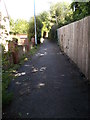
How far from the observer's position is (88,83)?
20.2 feet

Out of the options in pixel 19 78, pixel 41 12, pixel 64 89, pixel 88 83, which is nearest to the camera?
pixel 64 89

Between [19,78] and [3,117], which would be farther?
[19,78]

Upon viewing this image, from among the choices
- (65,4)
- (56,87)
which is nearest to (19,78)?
(56,87)

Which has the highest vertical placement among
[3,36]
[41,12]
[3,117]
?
[41,12]

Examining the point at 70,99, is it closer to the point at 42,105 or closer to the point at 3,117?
the point at 42,105

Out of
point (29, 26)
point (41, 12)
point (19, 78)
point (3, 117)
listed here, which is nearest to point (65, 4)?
point (41, 12)

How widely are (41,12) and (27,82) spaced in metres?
33.2

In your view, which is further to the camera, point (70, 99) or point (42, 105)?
point (70, 99)

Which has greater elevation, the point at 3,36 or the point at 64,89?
the point at 3,36

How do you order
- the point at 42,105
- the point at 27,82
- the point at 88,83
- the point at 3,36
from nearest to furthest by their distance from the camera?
the point at 42,105, the point at 3,36, the point at 88,83, the point at 27,82

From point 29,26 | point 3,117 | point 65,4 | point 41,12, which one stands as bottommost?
point 3,117

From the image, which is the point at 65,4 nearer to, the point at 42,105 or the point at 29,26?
the point at 29,26

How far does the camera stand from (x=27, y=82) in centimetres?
664

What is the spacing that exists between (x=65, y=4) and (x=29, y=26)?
19.8m
